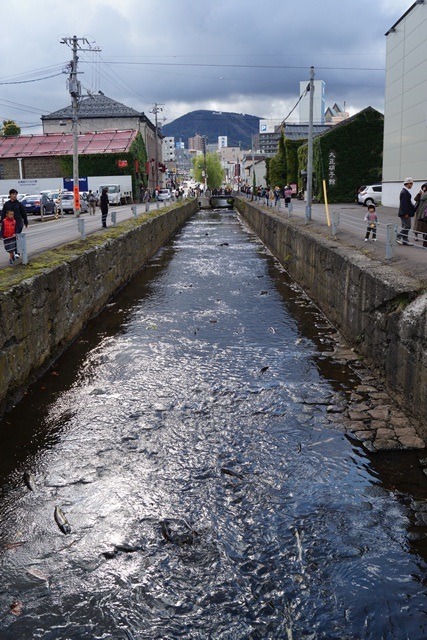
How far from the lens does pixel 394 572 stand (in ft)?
16.3

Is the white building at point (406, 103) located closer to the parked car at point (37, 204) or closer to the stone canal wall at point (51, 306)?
the stone canal wall at point (51, 306)

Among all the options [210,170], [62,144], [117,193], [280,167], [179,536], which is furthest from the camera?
[210,170]

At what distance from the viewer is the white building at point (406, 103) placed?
32375 mm

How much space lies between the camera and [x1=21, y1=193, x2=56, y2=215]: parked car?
139ft

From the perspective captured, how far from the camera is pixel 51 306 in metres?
10.9

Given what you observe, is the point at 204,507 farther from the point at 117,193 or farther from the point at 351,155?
the point at 117,193

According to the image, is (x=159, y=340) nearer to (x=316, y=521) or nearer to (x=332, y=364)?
(x=332, y=364)

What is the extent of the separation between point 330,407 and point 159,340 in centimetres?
461

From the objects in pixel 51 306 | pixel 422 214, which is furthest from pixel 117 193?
pixel 51 306

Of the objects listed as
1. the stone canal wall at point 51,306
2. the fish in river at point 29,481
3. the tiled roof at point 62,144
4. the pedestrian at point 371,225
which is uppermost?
the tiled roof at point 62,144

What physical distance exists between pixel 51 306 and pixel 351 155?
4721 cm

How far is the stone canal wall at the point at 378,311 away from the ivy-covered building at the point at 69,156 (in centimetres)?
5659

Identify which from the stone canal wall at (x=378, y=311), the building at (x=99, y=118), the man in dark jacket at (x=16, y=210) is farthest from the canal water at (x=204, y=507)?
the building at (x=99, y=118)

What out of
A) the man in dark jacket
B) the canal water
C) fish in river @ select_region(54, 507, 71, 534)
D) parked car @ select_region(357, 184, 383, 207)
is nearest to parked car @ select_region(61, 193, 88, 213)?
parked car @ select_region(357, 184, 383, 207)
